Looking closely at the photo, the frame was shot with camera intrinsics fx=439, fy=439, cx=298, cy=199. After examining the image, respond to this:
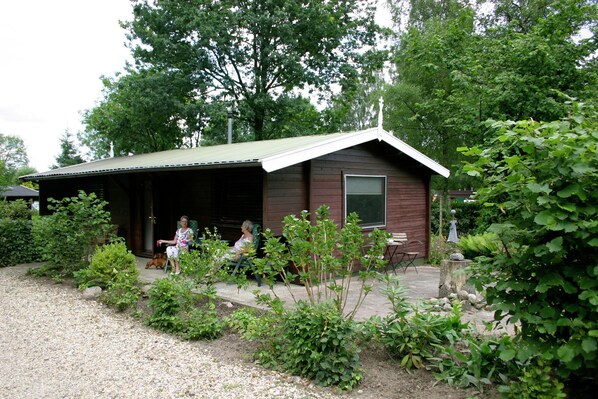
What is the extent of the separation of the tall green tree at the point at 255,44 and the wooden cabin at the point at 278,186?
8949 millimetres

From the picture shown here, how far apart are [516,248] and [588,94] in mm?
7309

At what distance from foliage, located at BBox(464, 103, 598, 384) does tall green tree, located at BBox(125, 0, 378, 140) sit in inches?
646

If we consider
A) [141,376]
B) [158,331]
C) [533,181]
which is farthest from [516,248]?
[158,331]

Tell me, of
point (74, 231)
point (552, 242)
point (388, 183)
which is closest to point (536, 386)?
point (552, 242)


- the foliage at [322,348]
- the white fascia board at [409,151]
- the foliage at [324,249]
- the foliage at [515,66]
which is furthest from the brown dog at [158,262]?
the foliage at [515,66]

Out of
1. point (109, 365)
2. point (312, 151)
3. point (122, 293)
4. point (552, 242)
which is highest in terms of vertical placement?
point (312, 151)

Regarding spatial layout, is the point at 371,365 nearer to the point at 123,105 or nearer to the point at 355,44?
the point at 355,44

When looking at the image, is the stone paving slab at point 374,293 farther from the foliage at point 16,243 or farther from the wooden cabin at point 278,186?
the foliage at point 16,243

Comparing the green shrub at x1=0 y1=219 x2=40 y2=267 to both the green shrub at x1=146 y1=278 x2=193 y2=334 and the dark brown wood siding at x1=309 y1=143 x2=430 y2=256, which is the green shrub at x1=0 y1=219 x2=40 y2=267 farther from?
the dark brown wood siding at x1=309 y1=143 x2=430 y2=256

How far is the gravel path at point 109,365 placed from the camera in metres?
3.43

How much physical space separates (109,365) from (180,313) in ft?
4.14

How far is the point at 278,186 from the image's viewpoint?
7.17m

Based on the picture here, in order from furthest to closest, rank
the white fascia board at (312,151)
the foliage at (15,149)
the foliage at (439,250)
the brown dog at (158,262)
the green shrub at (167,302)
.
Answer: the foliage at (15,149) → the foliage at (439,250) → the brown dog at (158,262) → the white fascia board at (312,151) → the green shrub at (167,302)

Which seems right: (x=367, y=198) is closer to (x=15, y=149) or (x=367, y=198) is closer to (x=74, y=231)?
(x=74, y=231)
